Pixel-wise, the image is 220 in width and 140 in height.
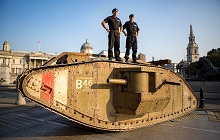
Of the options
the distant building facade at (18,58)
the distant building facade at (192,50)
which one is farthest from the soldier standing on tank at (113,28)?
the distant building facade at (192,50)

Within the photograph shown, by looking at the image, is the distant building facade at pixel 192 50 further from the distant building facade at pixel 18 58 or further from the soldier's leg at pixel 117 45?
the soldier's leg at pixel 117 45

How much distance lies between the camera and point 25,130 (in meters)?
6.03

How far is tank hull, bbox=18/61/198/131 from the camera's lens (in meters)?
4.28

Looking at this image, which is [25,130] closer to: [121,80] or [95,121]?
[95,121]

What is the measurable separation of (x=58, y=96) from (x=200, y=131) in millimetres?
5398

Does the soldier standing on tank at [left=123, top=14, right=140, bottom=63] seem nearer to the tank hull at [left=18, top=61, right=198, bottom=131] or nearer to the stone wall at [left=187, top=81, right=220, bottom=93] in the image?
the tank hull at [left=18, top=61, right=198, bottom=131]

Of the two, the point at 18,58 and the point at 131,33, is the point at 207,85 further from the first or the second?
the point at 18,58

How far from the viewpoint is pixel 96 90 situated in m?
5.15

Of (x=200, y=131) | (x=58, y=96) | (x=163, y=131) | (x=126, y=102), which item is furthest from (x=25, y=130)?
(x=200, y=131)

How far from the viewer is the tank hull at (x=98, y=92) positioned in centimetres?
428

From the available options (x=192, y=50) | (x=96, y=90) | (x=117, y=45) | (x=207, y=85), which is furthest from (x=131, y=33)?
(x=192, y=50)

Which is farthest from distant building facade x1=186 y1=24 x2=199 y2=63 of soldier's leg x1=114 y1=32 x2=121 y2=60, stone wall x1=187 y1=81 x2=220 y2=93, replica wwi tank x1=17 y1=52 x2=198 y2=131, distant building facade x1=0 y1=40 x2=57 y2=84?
replica wwi tank x1=17 y1=52 x2=198 y2=131

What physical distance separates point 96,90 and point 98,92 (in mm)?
98

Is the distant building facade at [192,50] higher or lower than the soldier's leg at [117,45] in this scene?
higher
